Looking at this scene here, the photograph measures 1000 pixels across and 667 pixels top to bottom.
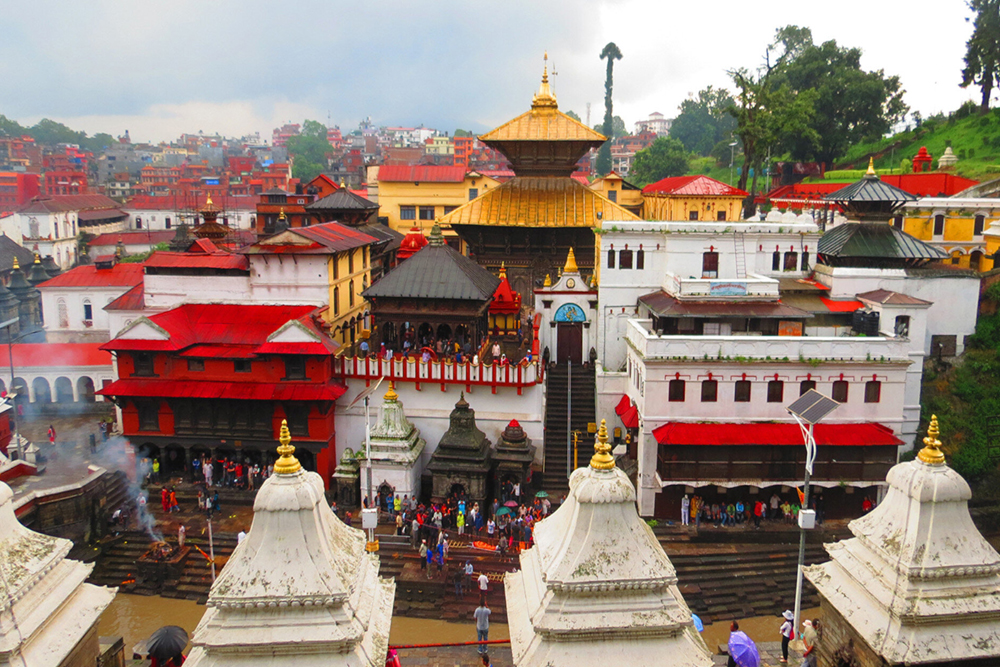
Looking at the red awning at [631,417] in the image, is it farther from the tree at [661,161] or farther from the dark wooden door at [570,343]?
the tree at [661,161]

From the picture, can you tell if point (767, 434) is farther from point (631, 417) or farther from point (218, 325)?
point (218, 325)

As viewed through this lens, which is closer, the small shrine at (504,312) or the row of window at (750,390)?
the row of window at (750,390)

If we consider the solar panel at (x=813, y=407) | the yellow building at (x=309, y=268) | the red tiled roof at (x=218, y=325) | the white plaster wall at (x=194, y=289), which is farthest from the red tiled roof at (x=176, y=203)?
the solar panel at (x=813, y=407)

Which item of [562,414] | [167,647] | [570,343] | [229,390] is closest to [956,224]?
[570,343]

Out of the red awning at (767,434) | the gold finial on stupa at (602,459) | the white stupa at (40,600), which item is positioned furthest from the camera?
the red awning at (767,434)

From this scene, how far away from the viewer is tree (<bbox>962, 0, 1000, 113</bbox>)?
50.8 m

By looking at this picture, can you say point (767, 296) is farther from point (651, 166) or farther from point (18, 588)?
point (651, 166)

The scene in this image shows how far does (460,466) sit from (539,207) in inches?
620

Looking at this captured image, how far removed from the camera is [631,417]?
2484 centimetres

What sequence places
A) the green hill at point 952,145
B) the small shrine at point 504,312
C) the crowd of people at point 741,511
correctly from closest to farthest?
the crowd of people at point 741,511
the small shrine at point 504,312
the green hill at point 952,145

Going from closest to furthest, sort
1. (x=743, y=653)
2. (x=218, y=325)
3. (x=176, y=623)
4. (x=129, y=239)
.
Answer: (x=743, y=653) < (x=176, y=623) < (x=218, y=325) < (x=129, y=239)

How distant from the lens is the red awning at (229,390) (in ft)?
83.1

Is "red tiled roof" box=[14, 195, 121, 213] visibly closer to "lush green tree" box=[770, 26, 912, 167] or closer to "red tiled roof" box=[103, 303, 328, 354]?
"red tiled roof" box=[103, 303, 328, 354]

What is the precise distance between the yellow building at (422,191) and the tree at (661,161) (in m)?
28.4
